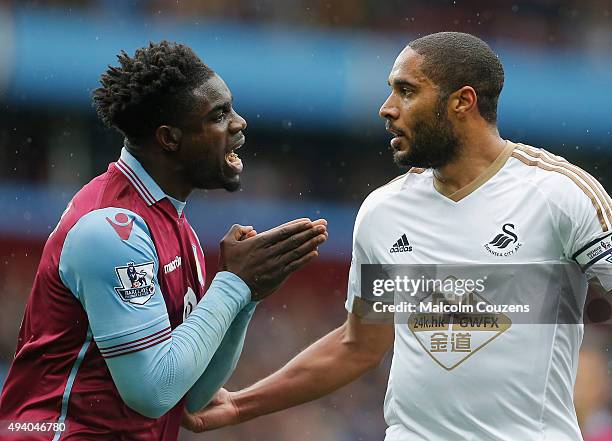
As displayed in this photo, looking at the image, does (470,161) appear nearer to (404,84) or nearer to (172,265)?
(404,84)

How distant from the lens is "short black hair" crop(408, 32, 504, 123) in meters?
4.23

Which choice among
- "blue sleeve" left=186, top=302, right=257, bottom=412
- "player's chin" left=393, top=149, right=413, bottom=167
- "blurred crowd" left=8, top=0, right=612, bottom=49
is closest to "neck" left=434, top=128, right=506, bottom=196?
"player's chin" left=393, top=149, right=413, bottom=167

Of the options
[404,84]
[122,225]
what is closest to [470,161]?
[404,84]

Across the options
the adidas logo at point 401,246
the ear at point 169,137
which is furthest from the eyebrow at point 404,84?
the ear at point 169,137

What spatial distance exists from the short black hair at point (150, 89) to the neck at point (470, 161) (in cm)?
94

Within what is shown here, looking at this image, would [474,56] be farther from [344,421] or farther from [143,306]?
[344,421]

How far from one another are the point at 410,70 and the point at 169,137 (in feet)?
2.99

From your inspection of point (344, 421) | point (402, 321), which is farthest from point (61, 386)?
point (344, 421)

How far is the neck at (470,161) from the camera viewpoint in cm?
419

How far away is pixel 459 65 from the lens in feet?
13.9

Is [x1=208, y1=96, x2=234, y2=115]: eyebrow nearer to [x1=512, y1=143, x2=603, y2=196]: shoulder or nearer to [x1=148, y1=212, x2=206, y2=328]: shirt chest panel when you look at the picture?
[x1=148, y1=212, x2=206, y2=328]: shirt chest panel

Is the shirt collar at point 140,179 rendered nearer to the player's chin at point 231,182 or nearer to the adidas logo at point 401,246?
the player's chin at point 231,182

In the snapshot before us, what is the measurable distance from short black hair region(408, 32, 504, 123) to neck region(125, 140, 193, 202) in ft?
3.22

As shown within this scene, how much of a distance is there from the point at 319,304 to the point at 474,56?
7.80m
